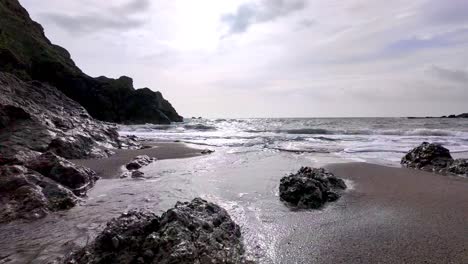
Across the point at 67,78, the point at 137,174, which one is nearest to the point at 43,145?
the point at 137,174

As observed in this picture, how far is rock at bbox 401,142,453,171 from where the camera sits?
406 inches

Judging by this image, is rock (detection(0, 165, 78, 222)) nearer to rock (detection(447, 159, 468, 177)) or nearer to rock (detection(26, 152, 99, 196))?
rock (detection(26, 152, 99, 196))

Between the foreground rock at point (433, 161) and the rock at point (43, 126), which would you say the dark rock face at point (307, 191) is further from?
the rock at point (43, 126)

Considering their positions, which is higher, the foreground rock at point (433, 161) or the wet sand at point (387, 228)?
the foreground rock at point (433, 161)

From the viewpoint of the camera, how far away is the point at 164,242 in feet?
10.7

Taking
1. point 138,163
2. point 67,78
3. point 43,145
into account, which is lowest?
point 138,163

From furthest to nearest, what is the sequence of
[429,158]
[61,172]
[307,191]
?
1. [429,158]
2. [61,172]
3. [307,191]

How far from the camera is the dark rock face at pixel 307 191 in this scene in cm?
593

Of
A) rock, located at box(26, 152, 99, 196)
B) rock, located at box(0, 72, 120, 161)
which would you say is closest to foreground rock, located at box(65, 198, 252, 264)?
rock, located at box(26, 152, 99, 196)

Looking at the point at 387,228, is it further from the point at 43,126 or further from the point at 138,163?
the point at 43,126

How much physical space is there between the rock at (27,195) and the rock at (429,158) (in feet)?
31.8

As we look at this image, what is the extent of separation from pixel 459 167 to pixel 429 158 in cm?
131

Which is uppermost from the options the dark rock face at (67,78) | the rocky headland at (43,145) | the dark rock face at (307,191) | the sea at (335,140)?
the dark rock face at (67,78)

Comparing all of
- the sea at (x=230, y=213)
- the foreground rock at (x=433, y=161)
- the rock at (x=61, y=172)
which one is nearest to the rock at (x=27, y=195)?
the sea at (x=230, y=213)
